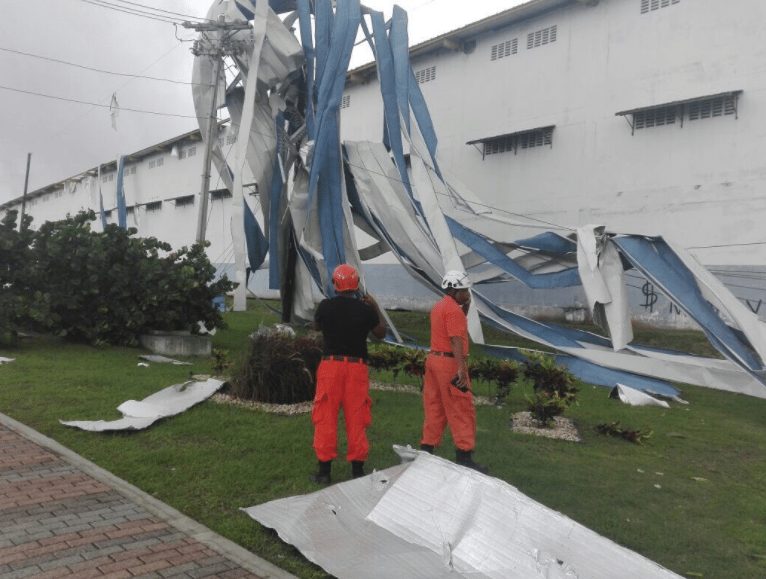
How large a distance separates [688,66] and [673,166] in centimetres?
230

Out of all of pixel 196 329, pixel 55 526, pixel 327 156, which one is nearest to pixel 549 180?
Answer: pixel 327 156

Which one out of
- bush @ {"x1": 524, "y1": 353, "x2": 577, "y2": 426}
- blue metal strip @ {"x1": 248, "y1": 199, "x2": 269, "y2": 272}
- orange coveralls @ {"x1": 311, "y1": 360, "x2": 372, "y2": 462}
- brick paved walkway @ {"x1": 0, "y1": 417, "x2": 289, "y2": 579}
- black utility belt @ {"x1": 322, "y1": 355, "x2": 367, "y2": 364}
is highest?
blue metal strip @ {"x1": 248, "y1": 199, "x2": 269, "y2": 272}

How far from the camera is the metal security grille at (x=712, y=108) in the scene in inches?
595

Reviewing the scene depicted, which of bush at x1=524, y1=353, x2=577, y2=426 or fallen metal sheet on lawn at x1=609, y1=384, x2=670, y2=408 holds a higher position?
bush at x1=524, y1=353, x2=577, y2=426

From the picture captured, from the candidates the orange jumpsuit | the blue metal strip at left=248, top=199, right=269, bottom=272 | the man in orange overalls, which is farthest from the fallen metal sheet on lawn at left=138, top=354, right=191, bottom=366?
the man in orange overalls

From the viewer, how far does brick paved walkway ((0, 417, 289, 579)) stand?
3.79 metres

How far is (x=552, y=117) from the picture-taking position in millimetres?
18906

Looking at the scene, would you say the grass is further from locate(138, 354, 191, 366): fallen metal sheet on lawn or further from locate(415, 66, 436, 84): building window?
locate(415, 66, 436, 84): building window

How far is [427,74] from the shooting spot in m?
22.7

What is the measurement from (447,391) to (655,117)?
13.4 m

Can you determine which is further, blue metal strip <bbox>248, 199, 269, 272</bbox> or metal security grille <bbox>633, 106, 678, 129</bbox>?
blue metal strip <bbox>248, 199, 269, 272</bbox>

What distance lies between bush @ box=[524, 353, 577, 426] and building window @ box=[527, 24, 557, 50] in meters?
13.0

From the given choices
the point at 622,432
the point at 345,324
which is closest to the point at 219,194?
the point at 622,432

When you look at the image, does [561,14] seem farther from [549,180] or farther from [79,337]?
[79,337]
